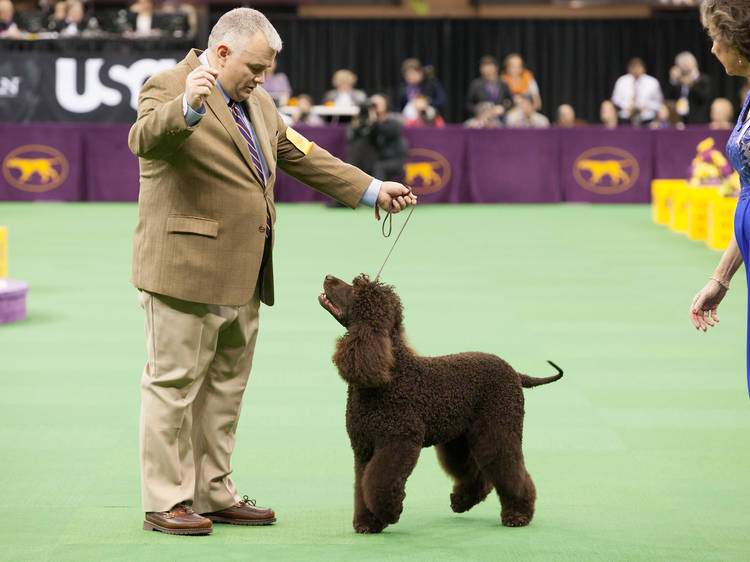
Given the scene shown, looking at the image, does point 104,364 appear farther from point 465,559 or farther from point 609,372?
point 465,559

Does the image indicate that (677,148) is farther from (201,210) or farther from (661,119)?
(201,210)

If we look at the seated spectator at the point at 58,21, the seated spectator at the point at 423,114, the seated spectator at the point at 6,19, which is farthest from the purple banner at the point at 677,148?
the seated spectator at the point at 6,19

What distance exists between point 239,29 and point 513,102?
55.0 ft

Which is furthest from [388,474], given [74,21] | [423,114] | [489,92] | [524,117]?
[74,21]

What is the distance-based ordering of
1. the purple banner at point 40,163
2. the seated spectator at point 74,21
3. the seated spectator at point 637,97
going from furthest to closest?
1. the seated spectator at point 74,21
2. the seated spectator at point 637,97
3. the purple banner at point 40,163

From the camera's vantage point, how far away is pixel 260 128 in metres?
4.12

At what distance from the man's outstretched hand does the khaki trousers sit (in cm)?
60

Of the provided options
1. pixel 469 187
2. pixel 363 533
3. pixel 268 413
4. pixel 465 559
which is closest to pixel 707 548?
pixel 465 559

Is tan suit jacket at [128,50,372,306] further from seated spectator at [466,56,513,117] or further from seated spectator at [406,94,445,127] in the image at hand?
seated spectator at [466,56,513,117]

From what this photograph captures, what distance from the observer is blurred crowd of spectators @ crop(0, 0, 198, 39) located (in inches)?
793

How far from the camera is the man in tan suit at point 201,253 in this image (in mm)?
3875

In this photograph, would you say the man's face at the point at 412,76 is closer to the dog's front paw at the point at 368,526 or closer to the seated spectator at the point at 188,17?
the seated spectator at the point at 188,17

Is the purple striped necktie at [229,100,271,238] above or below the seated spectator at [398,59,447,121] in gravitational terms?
below

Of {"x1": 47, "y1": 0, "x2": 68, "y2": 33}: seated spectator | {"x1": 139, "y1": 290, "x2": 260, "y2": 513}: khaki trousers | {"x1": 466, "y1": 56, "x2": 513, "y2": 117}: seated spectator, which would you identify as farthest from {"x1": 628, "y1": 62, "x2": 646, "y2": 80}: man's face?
{"x1": 139, "y1": 290, "x2": 260, "y2": 513}: khaki trousers
